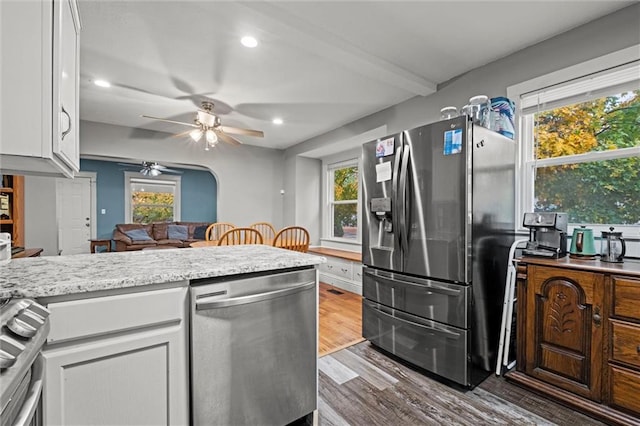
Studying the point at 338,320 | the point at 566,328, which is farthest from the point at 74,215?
the point at 566,328

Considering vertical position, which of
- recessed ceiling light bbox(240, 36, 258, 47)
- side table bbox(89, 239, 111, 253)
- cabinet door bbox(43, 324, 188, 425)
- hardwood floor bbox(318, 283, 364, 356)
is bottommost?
hardwood floor bbox(318, 283, 364, 356)

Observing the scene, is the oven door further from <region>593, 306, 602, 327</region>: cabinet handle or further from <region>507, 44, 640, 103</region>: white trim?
<region>507, 44, 640, 103</region>: white trim

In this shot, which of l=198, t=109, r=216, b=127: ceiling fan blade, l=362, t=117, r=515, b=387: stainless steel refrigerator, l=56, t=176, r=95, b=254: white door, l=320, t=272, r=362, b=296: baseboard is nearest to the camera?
l=362, t=117, r=515, b=387: stainless steel refrigerator

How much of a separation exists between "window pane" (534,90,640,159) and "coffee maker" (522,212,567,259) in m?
0.63

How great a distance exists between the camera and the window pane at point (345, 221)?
5125mm

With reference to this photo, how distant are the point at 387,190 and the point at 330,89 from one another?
4.97 ft

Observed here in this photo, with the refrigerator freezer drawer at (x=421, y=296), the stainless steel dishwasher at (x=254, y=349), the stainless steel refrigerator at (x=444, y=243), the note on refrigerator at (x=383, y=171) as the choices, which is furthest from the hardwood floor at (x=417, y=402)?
the note on refrigerator at (x=383, y=171)

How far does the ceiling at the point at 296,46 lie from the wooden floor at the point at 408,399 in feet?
8.05

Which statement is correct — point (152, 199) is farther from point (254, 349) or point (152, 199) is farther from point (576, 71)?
point (576, 71)

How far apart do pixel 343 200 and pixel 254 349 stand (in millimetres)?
4170

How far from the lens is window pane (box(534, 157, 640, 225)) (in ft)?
6.52

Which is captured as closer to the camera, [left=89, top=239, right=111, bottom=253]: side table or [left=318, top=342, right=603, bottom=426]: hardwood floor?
[left=318, top=342, right=603, bottom=426]: hardwood floor

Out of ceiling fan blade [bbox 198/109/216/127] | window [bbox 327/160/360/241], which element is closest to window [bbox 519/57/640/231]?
window [bbox 327/160/360/241]

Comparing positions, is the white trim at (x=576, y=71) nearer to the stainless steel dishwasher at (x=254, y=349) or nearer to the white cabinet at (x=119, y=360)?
the stainless steel dishwasher at (x=254, y=349)
